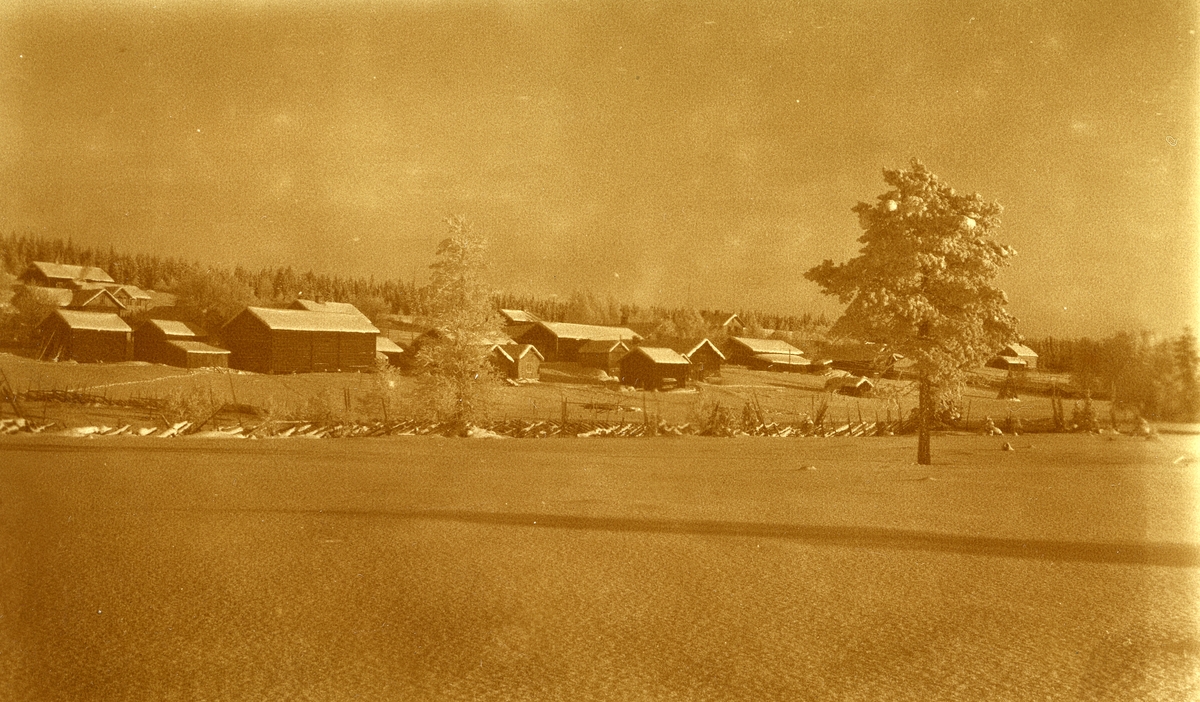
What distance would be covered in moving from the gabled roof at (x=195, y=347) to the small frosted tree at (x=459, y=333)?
24.8 metres

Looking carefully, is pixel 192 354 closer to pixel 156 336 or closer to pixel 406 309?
pixel 156 336

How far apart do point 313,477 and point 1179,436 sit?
94.5ft

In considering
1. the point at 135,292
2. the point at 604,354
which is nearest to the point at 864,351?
the point at 135,292

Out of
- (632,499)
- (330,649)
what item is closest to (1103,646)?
(330,649)

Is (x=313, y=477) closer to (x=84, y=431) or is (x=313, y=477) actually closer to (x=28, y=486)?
(x=28, y=486)

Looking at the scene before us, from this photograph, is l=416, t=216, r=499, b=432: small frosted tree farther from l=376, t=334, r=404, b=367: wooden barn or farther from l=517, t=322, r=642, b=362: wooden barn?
l=517, t=322, r=642, b=362: wooden barn

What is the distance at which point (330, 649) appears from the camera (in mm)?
7688

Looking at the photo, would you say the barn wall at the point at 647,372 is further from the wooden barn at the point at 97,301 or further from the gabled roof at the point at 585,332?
the wooden barn at the point at 97,301

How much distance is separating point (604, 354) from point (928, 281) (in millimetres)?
50840

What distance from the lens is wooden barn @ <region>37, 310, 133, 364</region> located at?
34.1 metres

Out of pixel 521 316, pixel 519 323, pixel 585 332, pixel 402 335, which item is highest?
pixel 521 316

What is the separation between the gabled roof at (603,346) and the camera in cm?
7550

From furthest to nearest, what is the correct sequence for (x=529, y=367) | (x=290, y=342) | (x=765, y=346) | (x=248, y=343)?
1. (x=765, y=346)
2. (x=529, y=367)
3. (x=290, y=342)
4. (x=248, y=343)

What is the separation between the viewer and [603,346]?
252ft
